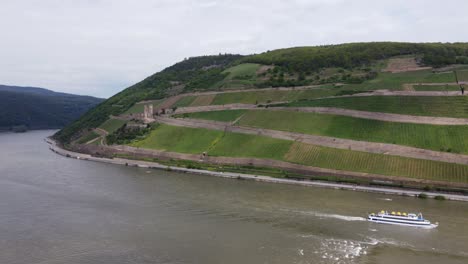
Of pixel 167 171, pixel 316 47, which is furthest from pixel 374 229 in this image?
pixel 316 47

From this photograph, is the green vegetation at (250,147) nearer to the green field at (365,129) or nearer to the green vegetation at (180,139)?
the green vegetation at (180,139)

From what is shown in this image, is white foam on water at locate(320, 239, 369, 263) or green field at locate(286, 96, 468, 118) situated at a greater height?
green field at locate(286, 96, 468, 118)

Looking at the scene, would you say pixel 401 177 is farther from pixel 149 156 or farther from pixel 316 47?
pixel 316 47

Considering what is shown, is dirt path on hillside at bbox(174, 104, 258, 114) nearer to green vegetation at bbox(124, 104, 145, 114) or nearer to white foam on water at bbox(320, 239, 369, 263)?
green vegetation at bbox(124, 104, 145, 114)

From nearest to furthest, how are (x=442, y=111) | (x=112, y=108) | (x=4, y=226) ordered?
(x=4, y=226), (x=442, y=111), (x=112, y=108)

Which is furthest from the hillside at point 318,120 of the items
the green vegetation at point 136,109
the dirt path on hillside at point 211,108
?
the green vegetation at point 136,109

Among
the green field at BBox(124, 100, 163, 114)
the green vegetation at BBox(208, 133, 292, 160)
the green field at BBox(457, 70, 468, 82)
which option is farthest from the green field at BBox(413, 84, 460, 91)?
the green field at BBox(124, 100, 163, 114)
